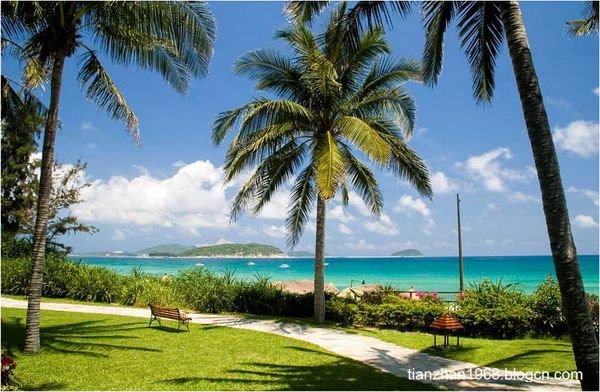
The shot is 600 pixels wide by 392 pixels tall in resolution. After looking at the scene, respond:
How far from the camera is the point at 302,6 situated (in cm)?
847

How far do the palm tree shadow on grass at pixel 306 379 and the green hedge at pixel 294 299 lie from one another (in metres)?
5.68

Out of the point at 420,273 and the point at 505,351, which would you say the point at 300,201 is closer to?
the point at 505,351

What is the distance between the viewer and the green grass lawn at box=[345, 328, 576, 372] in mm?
8828

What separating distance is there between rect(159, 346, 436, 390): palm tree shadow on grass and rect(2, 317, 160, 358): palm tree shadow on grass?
108 inches

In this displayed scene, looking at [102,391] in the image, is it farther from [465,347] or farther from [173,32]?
[465,347]

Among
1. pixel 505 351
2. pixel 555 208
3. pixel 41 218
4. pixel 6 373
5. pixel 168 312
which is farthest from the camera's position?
pixel 168 312

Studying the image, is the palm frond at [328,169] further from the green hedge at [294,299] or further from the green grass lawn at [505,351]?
the green hedge at [294,299]

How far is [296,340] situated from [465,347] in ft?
13.5

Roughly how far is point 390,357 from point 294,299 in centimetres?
724

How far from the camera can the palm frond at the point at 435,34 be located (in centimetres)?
889

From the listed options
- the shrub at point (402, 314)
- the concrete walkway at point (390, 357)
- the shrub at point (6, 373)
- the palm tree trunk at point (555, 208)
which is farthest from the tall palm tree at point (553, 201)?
the shrub at point (402, 314)

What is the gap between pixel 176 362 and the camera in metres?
8.79

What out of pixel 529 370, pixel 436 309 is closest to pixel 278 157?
pixel 436 309

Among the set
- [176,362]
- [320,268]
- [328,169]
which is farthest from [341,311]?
[176,362]
